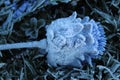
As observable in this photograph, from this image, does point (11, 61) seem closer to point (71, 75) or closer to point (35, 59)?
point (35, 59)

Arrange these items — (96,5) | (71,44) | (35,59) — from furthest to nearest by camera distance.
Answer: (96,5), (35,59), (71,44)

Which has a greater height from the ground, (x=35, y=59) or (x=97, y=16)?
(x=97, y=16)

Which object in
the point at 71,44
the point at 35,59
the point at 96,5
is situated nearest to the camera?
the point at 71,44

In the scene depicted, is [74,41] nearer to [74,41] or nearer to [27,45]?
[74,41]

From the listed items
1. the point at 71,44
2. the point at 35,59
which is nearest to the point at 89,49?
the point at 71,44

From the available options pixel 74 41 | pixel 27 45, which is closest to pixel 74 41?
pixel 74 41
